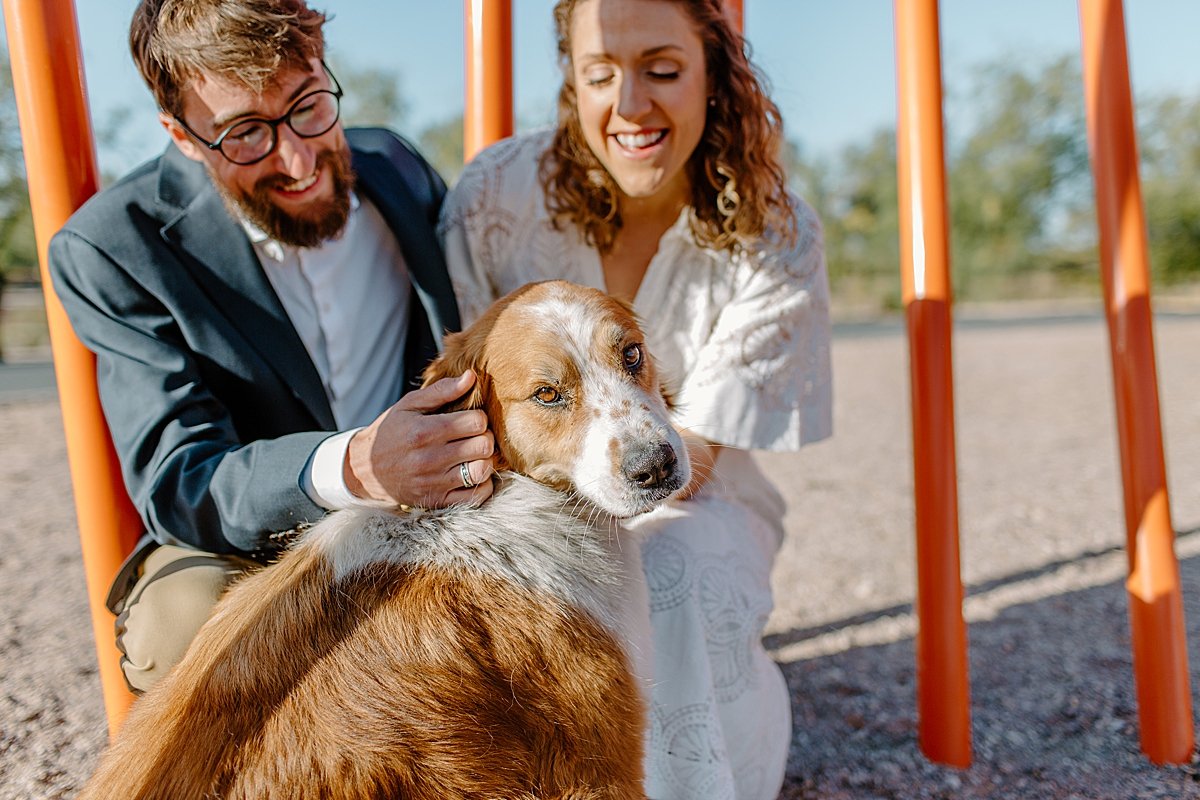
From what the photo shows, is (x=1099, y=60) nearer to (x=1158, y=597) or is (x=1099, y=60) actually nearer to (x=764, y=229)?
(x=764, y=229)

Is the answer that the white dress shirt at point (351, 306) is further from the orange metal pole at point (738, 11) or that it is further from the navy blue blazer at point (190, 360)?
the orange metal pole at point (738, 11)

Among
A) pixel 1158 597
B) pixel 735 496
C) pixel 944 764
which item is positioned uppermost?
pixel 735 496

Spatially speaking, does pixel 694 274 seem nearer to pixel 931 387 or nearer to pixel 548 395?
pixel 931 387

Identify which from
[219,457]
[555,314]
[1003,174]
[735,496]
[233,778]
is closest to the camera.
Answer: [233,778]

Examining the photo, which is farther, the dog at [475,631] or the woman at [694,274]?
the woman at [694,274]

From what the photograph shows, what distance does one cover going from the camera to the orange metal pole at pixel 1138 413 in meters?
3.08

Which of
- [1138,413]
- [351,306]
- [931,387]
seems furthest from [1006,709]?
[351,306]

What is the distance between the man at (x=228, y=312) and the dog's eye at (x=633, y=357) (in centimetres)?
44

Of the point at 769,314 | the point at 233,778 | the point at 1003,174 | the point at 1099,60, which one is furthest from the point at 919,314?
the point at 1003,174

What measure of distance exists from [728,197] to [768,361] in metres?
0.60

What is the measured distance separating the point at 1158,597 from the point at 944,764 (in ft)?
3.24

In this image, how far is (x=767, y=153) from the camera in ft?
10.2

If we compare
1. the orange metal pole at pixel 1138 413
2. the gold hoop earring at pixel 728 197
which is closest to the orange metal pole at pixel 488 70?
the gold hoop earring at pixel 728 197

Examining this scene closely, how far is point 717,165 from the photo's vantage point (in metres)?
3.08
